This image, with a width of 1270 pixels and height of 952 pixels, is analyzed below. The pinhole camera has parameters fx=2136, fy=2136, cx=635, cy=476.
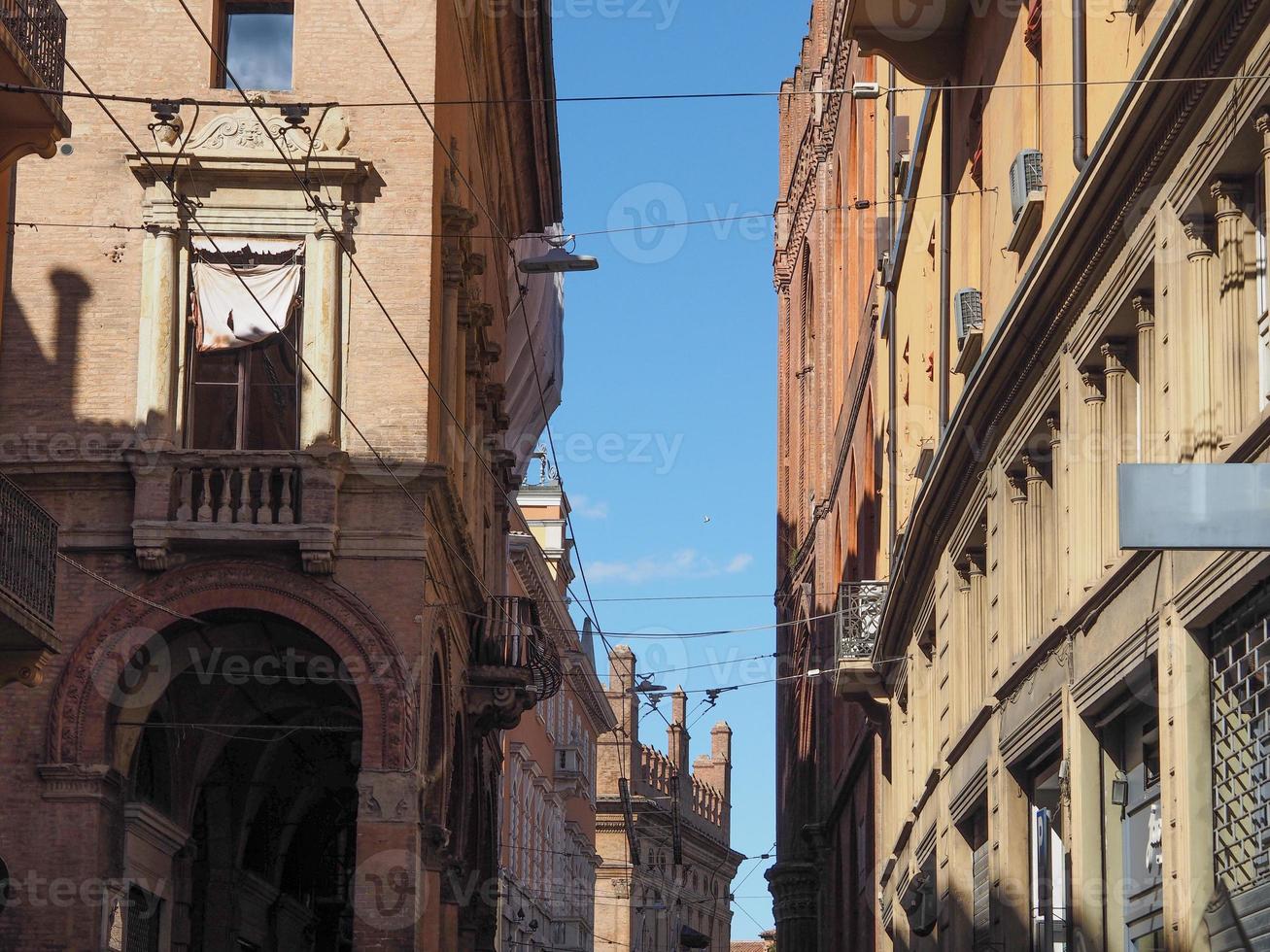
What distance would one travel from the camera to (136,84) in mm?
25359

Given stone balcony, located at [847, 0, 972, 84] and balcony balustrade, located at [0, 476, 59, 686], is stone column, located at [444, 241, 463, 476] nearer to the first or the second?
stone balcony, located at [847, 0, 972, 84]

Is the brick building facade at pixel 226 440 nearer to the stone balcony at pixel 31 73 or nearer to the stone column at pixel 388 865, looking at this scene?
the stone column at pixel 388 865

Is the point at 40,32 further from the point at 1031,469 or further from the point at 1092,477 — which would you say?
the point at 1092,477

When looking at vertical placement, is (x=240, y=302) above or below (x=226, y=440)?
above

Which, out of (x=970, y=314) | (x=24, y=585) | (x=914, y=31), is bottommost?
(x=24, y=585)

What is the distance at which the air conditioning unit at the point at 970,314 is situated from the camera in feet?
64.4

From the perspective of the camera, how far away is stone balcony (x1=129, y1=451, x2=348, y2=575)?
2377cm

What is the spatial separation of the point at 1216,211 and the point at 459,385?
1770 centimetres

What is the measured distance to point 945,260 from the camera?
22.6 m

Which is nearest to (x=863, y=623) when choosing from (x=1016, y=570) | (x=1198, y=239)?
(x=1016, y=570)

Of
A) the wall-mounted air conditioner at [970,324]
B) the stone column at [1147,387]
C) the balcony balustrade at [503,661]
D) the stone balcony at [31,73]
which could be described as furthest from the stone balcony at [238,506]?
the stone column at [1147,387]

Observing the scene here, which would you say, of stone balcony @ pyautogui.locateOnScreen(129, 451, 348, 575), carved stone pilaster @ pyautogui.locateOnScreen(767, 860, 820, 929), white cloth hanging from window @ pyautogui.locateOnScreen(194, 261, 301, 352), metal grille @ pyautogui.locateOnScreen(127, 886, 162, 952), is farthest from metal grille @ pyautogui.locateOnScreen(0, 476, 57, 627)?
carved stone pilaster @ pyautogui.locateOnScreen(767, 860, 820, 929)

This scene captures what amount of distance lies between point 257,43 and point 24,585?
1062 centimetres

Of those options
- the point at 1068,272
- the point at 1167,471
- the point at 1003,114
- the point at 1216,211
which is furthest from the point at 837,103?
the point at 1167,471
